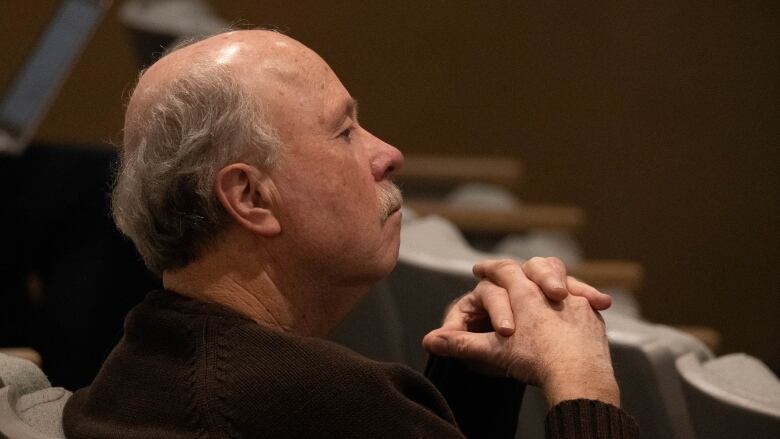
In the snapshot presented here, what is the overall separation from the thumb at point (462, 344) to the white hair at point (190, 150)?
19 cm

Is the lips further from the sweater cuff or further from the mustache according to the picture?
the sweater cuff

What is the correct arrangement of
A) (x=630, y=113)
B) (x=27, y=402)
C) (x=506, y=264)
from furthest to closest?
(x=630, y=113) → (x=506, y=264) → (x=27, y=402)

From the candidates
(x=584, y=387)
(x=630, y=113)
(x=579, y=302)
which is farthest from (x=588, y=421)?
(x=630, y=113)

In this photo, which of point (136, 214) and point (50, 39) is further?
point (50, 39)

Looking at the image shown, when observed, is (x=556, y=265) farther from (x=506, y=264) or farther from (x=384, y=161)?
(x=384, y=161)

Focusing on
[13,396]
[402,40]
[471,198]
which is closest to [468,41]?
[402,40]

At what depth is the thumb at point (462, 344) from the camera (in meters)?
0.86

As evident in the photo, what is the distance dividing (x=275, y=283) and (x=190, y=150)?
118 millimetres

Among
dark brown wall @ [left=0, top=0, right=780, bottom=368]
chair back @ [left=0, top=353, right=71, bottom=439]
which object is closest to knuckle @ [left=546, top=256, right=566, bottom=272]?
chair back @ [left=0, top=353, right=71, bottom=439]

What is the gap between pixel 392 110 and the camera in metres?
3.27

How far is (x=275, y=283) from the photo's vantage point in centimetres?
86

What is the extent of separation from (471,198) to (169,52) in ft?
5.70

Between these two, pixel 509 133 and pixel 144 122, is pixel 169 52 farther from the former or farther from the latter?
pixel 509 133

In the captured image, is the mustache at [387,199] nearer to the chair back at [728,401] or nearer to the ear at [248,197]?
the ear at [248,197]
